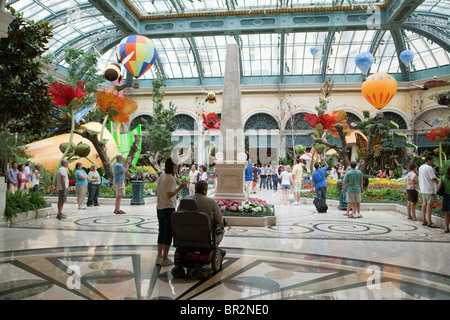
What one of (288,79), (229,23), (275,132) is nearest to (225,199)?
(229,23)

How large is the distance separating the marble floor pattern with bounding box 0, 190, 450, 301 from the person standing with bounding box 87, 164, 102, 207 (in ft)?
11.0

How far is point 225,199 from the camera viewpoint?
27.1ft

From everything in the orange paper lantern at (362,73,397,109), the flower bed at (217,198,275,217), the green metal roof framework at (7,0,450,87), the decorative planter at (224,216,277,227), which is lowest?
the decorative planter at (224,216,277,227)

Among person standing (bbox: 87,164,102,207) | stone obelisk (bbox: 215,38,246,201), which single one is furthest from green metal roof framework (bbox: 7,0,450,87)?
stone obelisk (bbox: 215,38,246,201)

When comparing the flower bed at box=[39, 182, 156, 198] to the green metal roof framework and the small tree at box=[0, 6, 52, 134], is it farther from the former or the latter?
the green metal roof framework

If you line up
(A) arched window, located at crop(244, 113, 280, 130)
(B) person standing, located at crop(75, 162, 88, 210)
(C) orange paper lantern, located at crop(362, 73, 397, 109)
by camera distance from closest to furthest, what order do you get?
(B) person standing, located at crop(75, 162, 88, 210) < (C) orange paper lantern, located at crop(362, 73, 397, 109) < (A) arched window, located at crop(244, 113, 280, 130)

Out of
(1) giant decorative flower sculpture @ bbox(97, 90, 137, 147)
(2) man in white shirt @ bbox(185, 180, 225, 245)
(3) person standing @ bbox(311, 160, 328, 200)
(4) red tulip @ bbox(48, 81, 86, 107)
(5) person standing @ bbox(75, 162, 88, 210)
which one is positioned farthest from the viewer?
(1) giant decorative flower sculpture @ bbox(97, 90, 137, 147)

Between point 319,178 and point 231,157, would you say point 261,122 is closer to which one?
point 319,178

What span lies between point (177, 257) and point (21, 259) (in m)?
2.18

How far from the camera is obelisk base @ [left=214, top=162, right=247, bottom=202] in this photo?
8.44 m

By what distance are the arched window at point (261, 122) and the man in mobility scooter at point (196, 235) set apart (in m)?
25.0

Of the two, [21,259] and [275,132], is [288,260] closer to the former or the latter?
[21,259]

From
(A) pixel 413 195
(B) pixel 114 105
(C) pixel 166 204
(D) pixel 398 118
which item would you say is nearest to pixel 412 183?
(A) pixel 413 195

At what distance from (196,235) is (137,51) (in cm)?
1190
